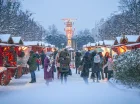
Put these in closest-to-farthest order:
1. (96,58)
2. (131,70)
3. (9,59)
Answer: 1. (131,70)
2. (96,58)
3. (9,59)

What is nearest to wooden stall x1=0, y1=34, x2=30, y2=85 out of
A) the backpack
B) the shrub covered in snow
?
the backpack

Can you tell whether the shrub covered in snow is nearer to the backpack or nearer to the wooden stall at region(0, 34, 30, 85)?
the backpack

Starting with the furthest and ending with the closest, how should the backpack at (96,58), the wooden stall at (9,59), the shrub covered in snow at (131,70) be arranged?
1. the wooden stall at (9,59)
2. the backpack at (96,58)
3. the shrub covered in snow at (131,70)

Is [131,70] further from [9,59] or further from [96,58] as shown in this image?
[9,59]

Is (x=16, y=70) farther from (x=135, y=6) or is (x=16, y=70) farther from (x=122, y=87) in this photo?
(x=135, y=6)

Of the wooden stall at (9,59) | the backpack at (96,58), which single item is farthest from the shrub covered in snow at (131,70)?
the wooden stall at (9,59)

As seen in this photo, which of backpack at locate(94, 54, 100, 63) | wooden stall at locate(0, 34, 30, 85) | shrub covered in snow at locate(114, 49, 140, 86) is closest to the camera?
shrub covered in snow at locate(114, 49, 140, 86)

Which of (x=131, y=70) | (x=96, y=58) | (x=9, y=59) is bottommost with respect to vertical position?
(x=131, y=70)

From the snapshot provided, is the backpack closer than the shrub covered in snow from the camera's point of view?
No

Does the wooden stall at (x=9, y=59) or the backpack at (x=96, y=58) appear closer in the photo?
the backpack at (x=96, y=58)

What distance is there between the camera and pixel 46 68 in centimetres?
1684

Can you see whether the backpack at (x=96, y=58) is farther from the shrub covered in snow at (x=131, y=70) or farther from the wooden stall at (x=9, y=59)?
the shrub covered in snow at (x=131, y=70)

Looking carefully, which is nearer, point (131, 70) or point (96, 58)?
point (131, 70)

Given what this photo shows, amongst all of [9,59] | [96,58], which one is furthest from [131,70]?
[9,59]
